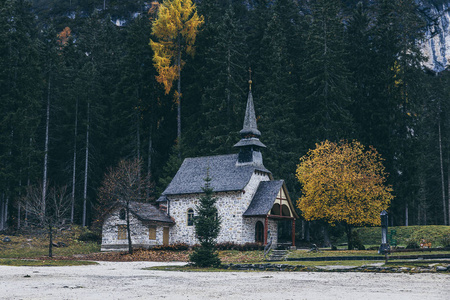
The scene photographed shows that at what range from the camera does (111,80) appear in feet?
190

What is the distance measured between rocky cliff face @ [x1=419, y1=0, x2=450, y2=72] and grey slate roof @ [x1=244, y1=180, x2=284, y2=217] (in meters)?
51.9

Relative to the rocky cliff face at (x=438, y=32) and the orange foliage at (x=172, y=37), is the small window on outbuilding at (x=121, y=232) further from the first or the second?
the rocky cliff face at (x=438, y=32)

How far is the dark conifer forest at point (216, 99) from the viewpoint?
44.9m

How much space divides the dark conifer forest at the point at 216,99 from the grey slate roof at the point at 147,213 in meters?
4.38

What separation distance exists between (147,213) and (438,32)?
6179 cm

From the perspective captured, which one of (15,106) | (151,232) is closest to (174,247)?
(151,232)

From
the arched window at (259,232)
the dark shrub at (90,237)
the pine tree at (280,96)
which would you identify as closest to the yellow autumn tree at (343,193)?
the arched window at (259,232)

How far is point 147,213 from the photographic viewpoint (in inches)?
1614

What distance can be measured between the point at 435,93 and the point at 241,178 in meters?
34.5

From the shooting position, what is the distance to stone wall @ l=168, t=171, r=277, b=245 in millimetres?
38656

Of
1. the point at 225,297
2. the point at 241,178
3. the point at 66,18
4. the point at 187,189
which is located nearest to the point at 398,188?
the point at 241,178

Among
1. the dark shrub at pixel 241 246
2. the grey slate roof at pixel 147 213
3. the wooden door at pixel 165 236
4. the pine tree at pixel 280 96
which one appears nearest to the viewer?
the dark shrub at pixel 241 246

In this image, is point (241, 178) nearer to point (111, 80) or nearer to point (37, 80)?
point (37, 80)

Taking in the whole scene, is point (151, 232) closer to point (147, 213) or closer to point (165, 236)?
point (165, 236)
